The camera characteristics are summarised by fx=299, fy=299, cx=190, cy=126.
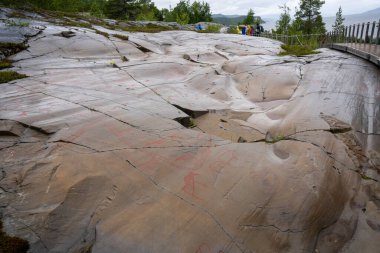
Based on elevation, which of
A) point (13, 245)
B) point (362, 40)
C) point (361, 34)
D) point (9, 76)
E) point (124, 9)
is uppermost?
point (124, 9)

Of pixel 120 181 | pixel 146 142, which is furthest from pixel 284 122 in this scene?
pixel 120 181

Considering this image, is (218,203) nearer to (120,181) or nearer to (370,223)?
(120,181)

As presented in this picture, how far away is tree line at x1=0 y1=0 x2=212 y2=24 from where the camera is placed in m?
24.3

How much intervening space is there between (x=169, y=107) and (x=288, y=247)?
365 cm

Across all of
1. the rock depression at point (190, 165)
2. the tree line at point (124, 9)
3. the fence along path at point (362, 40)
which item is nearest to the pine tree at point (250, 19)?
the tree line at point (124, 9)

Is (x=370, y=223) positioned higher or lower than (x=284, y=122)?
lower

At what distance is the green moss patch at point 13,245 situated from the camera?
3.07m

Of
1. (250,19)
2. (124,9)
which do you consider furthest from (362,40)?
(250,19)

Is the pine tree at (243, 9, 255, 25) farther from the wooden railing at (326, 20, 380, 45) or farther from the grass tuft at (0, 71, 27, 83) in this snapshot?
the grass tuft at (0, 71, 27, 83)

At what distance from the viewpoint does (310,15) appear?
167ft

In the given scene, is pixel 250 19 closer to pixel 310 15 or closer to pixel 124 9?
pixel 310 15

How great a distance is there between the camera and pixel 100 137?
186 inches

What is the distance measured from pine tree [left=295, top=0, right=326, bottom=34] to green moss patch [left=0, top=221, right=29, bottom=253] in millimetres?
53634

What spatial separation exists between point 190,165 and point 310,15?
5442 centimetres
